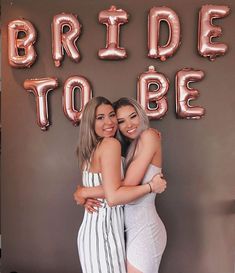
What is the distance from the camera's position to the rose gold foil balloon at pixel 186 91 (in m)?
2.53

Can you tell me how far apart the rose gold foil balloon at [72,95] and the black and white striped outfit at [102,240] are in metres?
0.80

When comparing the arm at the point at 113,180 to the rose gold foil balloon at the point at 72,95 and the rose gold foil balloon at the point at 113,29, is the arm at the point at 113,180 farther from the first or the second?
the rose gold foil balloon at the point at 113,29

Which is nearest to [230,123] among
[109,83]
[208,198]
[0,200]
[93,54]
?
[208,198]

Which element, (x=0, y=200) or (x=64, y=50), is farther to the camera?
(x=0, y=200)

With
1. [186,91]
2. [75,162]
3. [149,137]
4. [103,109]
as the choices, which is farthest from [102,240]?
[186,91]

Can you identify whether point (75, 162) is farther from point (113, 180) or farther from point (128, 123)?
point (113, 180)

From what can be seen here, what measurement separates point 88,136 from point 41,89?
36.1 inches

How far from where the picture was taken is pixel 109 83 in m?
2.71

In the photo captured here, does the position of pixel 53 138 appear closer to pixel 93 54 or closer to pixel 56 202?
pixel 56 202

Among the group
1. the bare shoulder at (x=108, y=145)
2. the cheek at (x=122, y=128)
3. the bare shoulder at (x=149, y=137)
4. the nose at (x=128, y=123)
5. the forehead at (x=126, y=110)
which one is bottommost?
the bare shoulder at (x=108, y=145)

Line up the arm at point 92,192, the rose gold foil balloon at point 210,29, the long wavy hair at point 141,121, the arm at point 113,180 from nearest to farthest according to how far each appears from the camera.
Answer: the arm at point 113,180
the arm at point 92,192
the long wavy hair at point 141,121
the rose gold foil balloon at point 210,29

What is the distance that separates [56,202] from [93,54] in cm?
125

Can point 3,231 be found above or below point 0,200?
below

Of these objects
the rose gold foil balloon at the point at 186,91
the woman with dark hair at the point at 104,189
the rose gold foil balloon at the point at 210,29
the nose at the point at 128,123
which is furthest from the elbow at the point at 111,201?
the rose gold foil balloon at the point at 210,29
